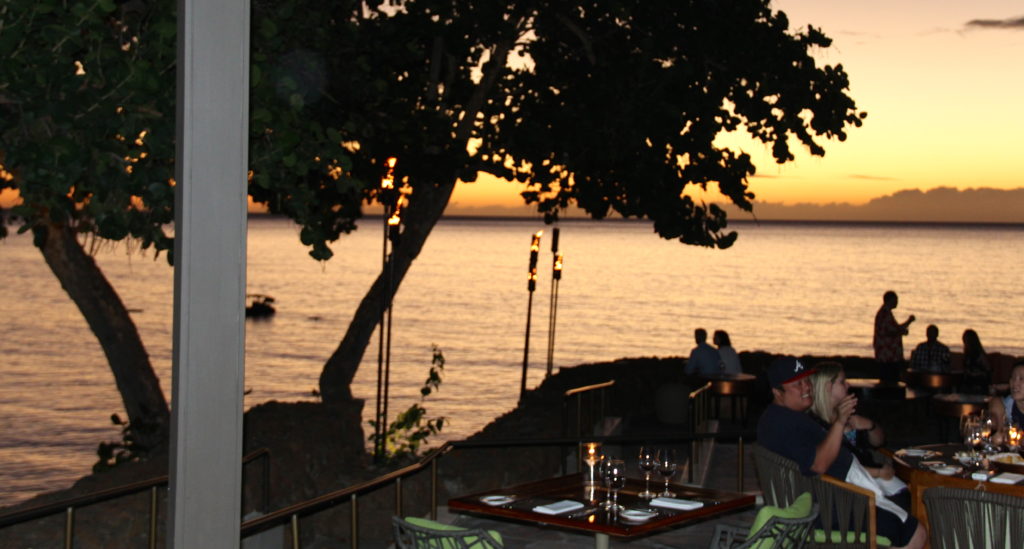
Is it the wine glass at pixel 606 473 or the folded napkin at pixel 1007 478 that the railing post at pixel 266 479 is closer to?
the wine glass at pixel 606 473

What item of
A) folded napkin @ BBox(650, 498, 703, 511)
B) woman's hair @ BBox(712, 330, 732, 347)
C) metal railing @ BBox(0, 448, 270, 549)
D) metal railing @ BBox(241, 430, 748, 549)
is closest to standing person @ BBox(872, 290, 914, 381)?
woman's hair @ BBox(712, 330, 732, 347)

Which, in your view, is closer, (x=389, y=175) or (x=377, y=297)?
(x=389, y=175)

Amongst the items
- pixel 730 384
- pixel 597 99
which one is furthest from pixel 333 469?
pixel 730 384

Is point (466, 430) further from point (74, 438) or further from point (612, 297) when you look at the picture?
point (612, 297)

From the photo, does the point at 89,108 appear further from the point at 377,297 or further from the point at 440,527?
the point at 377,297

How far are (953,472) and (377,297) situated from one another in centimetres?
747

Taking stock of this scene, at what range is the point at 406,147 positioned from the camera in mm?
10375

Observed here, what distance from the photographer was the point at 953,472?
5844mm

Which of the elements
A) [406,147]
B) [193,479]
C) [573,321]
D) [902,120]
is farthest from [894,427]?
[573,321]

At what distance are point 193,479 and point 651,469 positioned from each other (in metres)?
3.17

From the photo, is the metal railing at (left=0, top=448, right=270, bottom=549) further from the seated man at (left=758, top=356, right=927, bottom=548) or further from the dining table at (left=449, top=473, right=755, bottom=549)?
the seated man at (left=758, top=356, right=927, bottom=548)

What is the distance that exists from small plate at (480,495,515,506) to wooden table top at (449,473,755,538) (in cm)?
2

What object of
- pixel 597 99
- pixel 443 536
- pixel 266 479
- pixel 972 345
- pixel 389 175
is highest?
pixel 597 99

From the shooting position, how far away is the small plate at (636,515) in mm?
4802
